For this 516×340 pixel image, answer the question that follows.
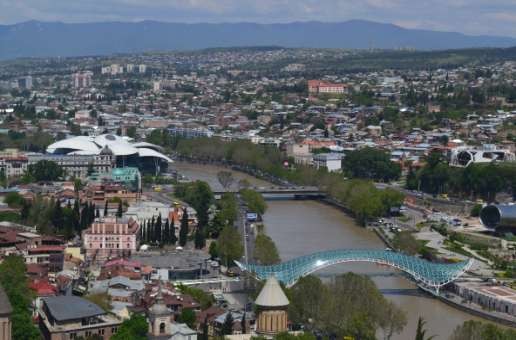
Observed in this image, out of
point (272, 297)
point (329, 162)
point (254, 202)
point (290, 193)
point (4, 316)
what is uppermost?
point (4, 316)

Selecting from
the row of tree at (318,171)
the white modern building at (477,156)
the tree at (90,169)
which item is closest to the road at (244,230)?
the row of tree at (318,171)

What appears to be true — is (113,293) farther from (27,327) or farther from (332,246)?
(332,246)

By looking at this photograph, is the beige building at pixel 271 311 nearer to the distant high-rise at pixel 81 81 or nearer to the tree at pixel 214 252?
the tree at pixel 214 252

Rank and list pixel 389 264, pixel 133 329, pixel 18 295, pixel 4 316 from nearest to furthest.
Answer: pixel 4 316 < pixel 133 329 < pixel 18 295 < pixel 389 264

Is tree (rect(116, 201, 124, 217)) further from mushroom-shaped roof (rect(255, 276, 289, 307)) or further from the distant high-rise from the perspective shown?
the distant high-rise

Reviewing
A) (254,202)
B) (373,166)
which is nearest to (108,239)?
(254,202)

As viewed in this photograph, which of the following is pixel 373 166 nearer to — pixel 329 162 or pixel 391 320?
pixel 329 162

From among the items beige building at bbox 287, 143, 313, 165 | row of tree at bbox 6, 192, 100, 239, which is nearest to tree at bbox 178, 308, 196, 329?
row of tree at bbox 6, 192, 100, 239
